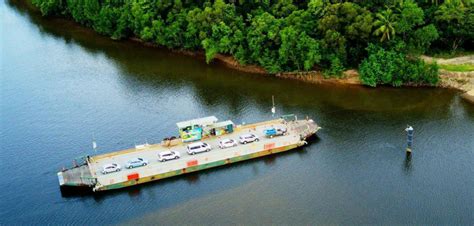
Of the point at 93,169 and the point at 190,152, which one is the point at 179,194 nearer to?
the point at 190,152

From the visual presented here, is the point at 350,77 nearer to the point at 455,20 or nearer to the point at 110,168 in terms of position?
the point at 455,20

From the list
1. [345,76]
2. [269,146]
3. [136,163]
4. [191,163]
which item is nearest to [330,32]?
[345,76]

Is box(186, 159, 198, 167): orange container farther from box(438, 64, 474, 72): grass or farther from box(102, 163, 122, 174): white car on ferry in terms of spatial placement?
box(438, 64, 474, 72): grass

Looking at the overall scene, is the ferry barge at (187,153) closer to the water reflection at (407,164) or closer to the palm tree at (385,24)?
the water reflection at (407,164)

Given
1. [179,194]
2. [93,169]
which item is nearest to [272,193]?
[179,194]

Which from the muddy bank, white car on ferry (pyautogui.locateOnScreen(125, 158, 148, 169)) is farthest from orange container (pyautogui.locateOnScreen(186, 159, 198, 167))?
the muddy bank
